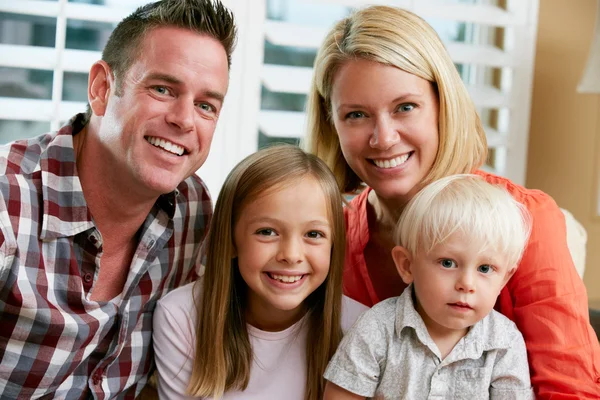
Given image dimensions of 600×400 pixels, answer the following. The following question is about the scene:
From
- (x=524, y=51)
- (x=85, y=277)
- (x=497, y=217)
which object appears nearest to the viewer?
(x=497, y=217)

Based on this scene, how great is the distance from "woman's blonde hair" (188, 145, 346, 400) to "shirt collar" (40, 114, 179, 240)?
29cm

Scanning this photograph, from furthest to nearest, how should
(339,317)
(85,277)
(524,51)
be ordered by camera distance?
(524,51) < (339,317) < (85,277)

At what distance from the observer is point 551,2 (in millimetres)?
3002

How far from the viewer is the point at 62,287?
5.12ft

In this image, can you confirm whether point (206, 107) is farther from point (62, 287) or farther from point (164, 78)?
point (62, 287)

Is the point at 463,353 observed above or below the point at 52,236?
below

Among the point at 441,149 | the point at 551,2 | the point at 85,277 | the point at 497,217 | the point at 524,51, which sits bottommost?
the point at 85,277

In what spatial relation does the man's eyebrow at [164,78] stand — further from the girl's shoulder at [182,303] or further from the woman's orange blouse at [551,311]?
the woman's orange blouse at [551,311]

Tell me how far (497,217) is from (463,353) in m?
0.27

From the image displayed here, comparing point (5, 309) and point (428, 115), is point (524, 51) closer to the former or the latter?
point (428, 115)

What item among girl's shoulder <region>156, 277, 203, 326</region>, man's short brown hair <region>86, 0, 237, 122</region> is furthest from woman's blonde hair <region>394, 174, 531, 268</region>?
man's short brown hair <region>86, 0, 237, 122</region>

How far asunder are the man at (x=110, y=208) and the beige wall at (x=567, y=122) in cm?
169

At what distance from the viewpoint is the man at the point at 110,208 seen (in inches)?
60.0

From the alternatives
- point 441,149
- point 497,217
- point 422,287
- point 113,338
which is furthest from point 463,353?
point 113,338
